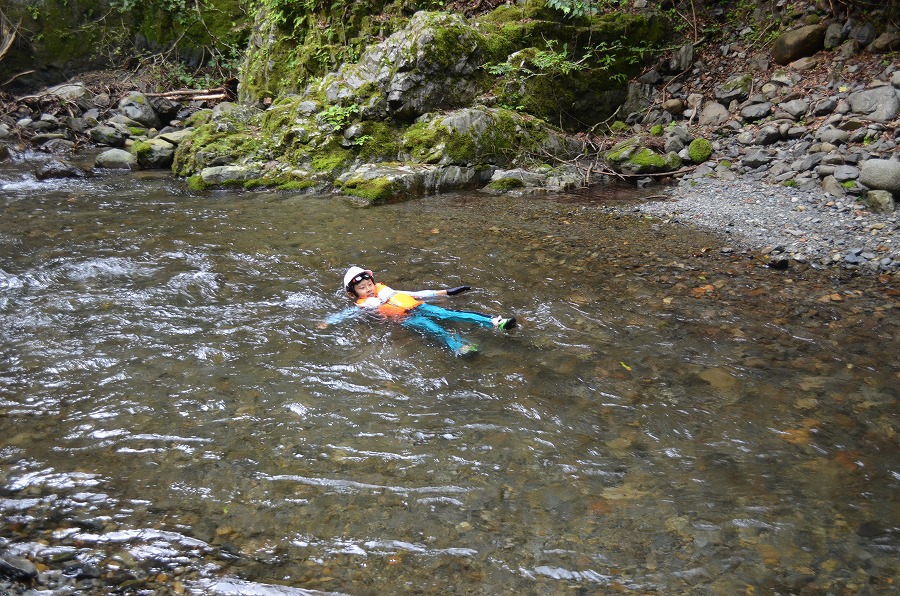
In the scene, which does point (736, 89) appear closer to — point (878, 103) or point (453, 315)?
point (878, 103)

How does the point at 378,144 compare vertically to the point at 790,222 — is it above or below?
above

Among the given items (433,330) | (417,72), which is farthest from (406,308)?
(417,72)

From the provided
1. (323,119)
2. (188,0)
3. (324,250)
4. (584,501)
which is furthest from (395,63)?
(188,0)

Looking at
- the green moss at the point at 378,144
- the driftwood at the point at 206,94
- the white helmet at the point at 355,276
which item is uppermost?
the driftwood at the point at 206,94

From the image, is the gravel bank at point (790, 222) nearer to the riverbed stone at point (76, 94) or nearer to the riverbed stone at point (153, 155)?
the riverbed stone at point (153, 155)

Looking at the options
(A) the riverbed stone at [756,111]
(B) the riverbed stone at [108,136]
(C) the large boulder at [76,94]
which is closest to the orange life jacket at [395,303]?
(A) the riverbed stone at [756,111]

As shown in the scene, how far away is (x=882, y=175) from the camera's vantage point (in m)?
7.79

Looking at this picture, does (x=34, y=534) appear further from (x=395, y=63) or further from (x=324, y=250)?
(x=395, y=63)

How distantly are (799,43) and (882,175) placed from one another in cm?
528

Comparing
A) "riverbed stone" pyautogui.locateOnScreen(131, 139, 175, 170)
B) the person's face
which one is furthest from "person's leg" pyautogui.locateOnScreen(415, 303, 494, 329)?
"riverbed stone" pyautogui.locateOnScreen(131, 139, 175, 170)

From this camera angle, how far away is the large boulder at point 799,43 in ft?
37.7

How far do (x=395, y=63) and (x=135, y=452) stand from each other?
34.2 ft

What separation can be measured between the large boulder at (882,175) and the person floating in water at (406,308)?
233 inches

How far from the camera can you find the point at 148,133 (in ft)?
53.9
